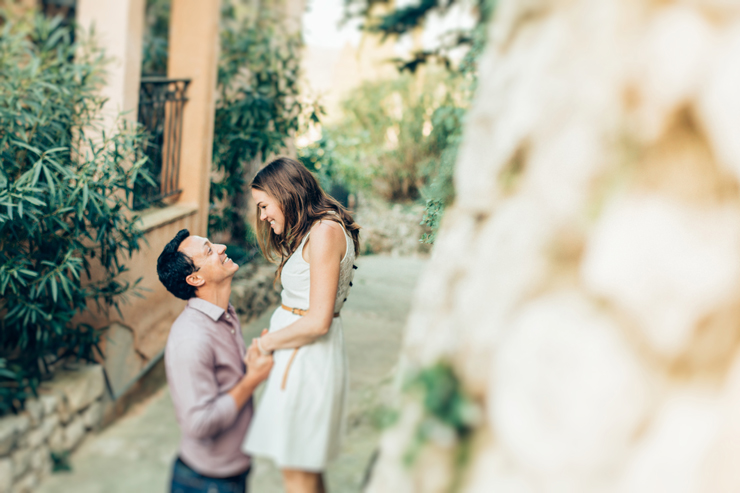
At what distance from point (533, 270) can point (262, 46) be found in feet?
20.5

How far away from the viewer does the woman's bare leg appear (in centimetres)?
172

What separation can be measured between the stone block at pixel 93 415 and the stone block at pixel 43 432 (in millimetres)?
319

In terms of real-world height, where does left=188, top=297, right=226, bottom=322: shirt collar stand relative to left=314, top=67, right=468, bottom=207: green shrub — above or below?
below

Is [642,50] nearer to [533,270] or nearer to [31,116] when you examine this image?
[533,270]

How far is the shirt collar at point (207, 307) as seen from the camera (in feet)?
5.67

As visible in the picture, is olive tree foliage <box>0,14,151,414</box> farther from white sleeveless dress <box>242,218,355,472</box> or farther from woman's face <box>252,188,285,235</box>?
→ white sleeveless dress <box>242,218,355,472</box>

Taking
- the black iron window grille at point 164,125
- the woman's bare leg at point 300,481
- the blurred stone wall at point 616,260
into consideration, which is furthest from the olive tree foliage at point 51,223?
the blurred stone wall at point 616,260

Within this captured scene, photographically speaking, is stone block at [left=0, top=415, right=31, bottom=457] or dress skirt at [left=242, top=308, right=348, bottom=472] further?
stone block at [left=0, top=415, right=31, bottom=457]

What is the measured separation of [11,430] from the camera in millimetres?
3041

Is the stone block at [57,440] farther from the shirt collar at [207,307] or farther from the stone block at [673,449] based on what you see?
the stone block at [673,449]

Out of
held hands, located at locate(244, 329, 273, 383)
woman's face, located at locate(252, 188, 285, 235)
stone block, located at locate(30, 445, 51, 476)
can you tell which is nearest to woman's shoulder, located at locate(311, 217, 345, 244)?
woman's face, located at locate(252, 188, 285, 235)

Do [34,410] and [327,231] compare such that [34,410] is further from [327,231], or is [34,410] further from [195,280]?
[327,231]

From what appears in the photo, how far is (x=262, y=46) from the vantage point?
6.62 m

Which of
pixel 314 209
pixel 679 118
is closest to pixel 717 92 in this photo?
pixel 679 118
